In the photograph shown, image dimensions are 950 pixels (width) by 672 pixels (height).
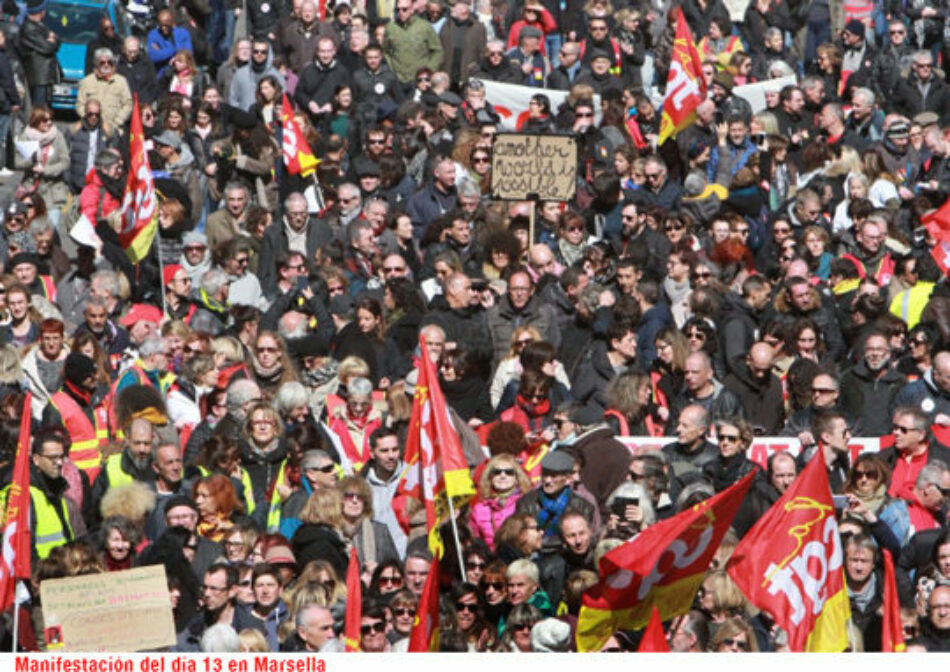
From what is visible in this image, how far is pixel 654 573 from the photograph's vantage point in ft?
46.2

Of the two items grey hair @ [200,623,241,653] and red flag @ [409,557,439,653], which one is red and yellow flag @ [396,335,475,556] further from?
grey hair @ [200,623,241,653]

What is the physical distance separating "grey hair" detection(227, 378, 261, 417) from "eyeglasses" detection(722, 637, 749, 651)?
4042 millimetres

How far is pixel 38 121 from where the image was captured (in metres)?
22.6

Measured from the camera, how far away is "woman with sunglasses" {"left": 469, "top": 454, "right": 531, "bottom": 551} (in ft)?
52.0

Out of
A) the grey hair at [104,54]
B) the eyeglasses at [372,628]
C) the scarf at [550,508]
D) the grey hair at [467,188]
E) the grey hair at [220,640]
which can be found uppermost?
the grey hair at [104,54]

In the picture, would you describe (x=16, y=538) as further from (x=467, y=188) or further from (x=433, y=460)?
(x=467, y=188)

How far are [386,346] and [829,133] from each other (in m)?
6.05

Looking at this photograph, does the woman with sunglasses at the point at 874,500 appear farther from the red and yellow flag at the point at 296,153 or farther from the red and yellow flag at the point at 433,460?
the red and yellow flag at the point at 296,153

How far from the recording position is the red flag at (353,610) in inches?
551

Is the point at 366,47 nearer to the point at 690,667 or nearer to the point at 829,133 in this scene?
the point at 829,133

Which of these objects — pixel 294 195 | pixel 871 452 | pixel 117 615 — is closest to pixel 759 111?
pixel 294 195

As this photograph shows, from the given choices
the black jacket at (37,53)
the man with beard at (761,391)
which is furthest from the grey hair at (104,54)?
the man with beard at (761,391)

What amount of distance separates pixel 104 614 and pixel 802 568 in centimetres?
330

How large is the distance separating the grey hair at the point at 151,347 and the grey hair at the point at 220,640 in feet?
13.6
